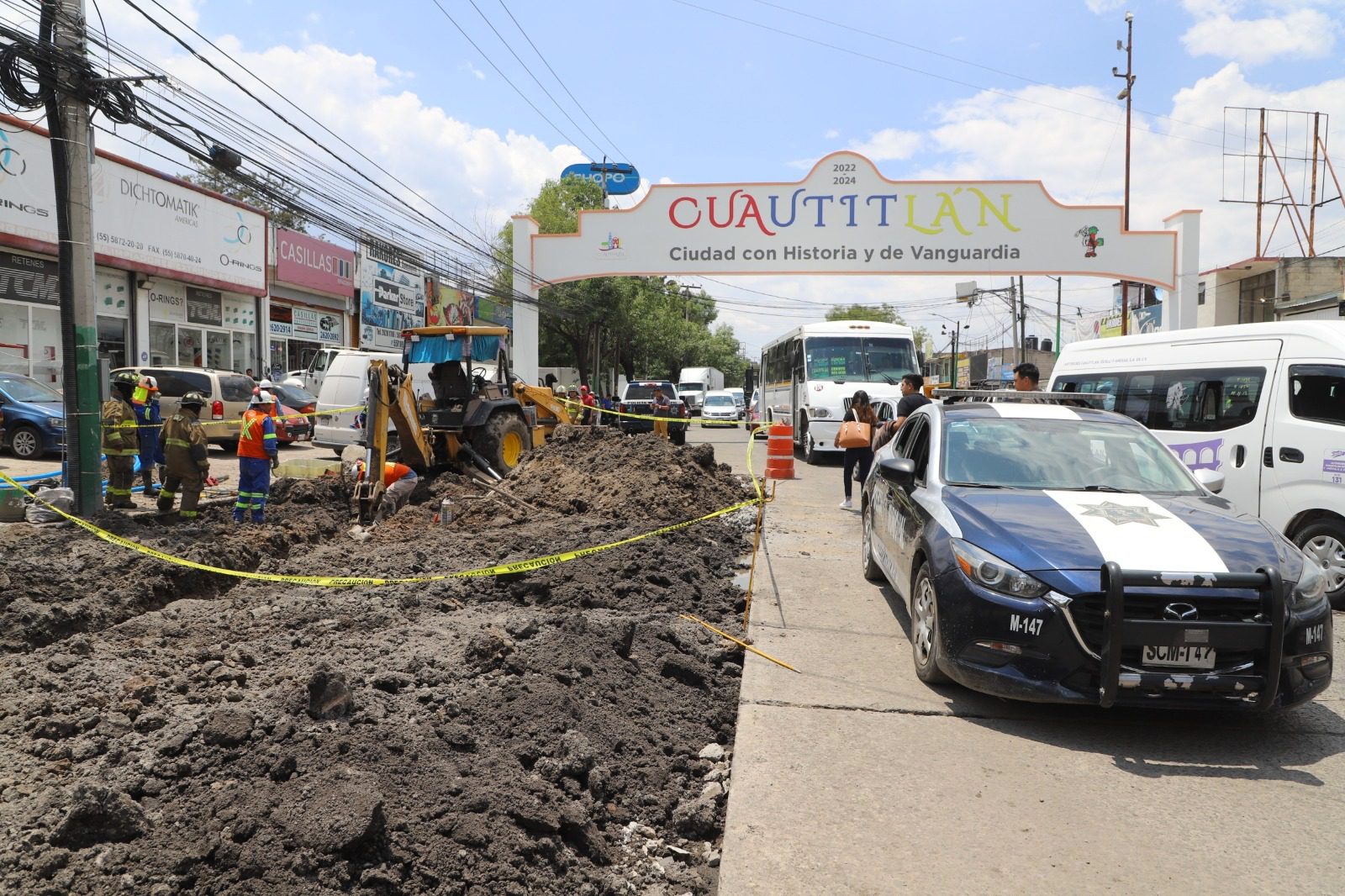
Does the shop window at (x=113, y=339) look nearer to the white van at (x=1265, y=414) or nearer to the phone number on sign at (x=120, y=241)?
the phone number on sign at (x=120, y=241)

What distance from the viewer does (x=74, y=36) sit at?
10.6m

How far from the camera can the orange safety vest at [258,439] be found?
10.6 metres

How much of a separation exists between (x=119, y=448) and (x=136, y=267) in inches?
533

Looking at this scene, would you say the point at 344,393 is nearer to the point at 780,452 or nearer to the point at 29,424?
the point at 29,424

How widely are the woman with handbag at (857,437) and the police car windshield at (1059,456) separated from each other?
16.4 ft

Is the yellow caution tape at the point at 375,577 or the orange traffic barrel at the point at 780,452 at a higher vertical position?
the orange traffic barrel at the point at 780,452

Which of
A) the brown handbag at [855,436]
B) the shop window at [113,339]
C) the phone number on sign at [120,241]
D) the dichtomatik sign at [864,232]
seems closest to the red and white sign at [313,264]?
the phone number on sign at [120,241]

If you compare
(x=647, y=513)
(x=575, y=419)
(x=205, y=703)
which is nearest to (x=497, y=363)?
(x=647, y=513)

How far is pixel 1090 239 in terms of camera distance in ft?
76.7

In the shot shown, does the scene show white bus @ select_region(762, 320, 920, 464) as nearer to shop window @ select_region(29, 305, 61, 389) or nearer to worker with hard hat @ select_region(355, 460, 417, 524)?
worker with hard hat @ select_region(355, 460, 417, 524)

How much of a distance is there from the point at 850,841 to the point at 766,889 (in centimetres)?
50

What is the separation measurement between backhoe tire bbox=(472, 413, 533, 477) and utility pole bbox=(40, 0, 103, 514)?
521 cm

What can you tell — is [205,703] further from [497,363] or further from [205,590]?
[497,363]

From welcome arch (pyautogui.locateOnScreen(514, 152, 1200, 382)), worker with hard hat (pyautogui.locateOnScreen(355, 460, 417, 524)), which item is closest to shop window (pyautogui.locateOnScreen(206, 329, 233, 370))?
welcome arch (pyautogui.locateOnScreen(514, 152, 1200, 382))
